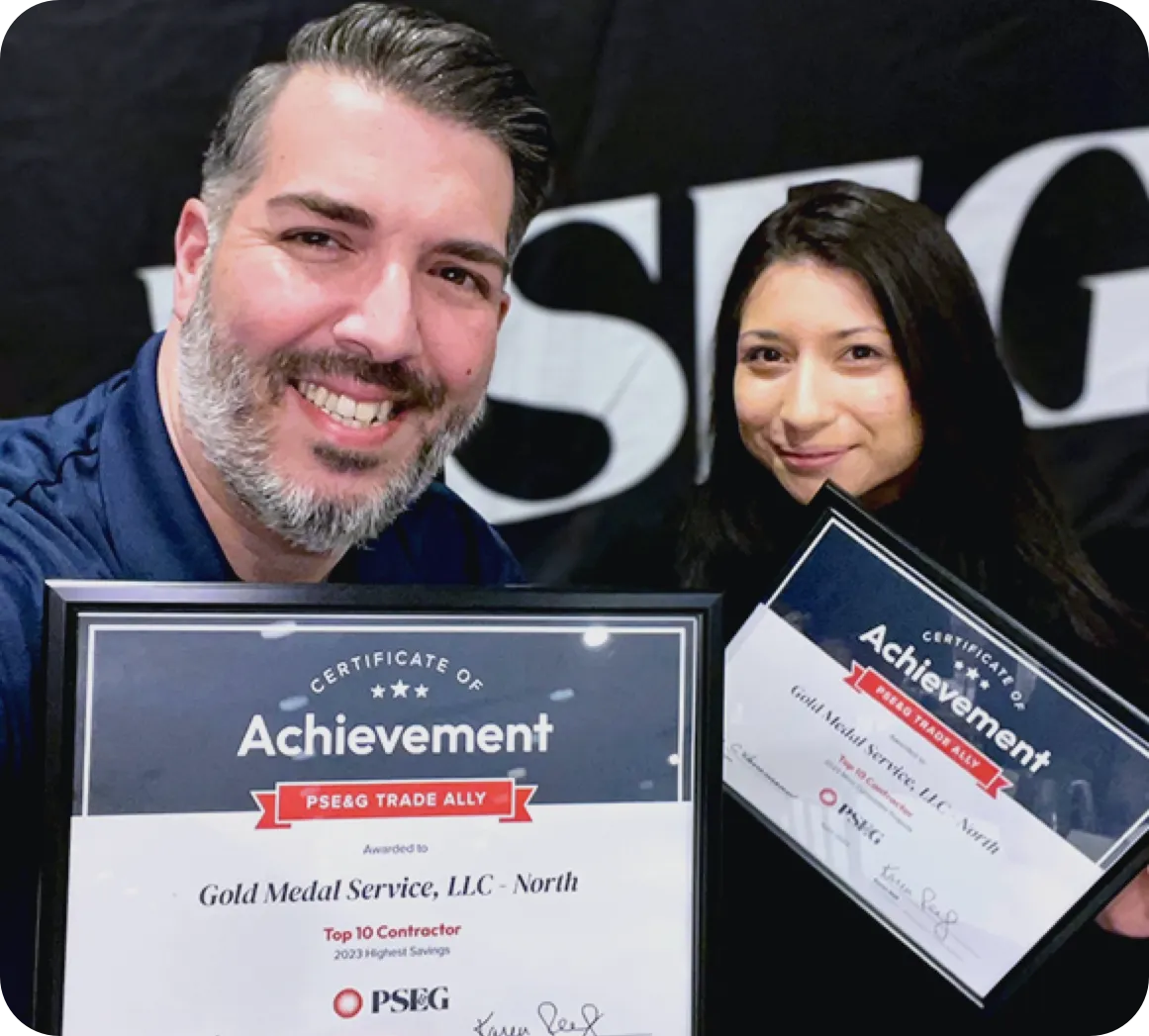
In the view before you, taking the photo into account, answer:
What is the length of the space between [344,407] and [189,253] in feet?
0.72

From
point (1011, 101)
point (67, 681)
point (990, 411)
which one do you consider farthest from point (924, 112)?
point (67, 681)

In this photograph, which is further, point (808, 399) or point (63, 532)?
point (808, 399)

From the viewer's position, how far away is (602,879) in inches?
31.0

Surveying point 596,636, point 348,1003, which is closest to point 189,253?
point 596,636

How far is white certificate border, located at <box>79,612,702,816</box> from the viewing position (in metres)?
0.71

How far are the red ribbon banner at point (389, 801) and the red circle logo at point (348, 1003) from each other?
0.13m

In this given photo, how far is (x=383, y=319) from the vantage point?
801 mm

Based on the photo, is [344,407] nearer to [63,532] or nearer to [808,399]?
[63,532]

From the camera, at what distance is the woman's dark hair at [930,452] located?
3.21ft

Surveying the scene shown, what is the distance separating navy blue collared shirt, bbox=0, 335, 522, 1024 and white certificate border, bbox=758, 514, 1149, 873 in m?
0.54
